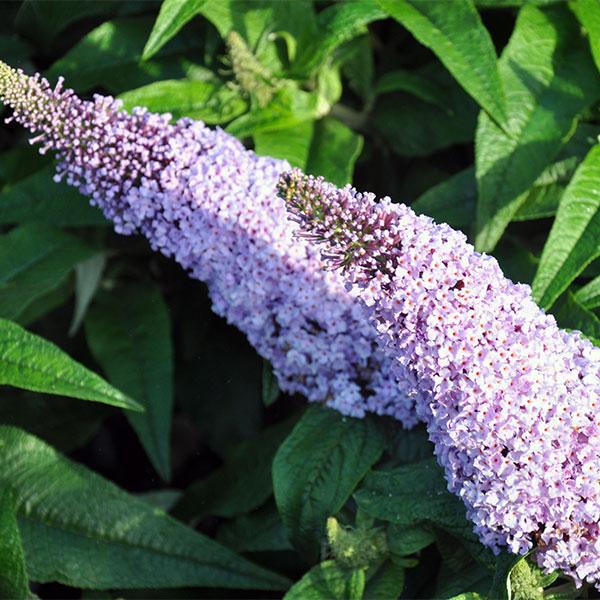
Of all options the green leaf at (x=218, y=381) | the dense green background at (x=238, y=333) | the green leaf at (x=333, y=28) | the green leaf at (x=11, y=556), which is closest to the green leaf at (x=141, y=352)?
the dense green background at (x=238, y=333)

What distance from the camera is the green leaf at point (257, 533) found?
272cm

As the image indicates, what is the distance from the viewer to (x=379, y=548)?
7.45 ft

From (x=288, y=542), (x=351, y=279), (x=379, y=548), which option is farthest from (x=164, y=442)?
(x=351, y=279)

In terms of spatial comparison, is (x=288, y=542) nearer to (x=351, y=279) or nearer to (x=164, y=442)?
(x=164, y=442)

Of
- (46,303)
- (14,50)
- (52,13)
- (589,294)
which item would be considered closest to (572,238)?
(589,294)

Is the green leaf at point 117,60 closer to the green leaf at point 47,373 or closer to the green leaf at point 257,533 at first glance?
the green leaf at point 47,373

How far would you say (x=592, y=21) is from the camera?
101 inches

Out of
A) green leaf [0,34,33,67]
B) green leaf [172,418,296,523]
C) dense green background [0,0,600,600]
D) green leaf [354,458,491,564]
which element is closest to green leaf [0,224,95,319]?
dense green background [0,0,600,600]

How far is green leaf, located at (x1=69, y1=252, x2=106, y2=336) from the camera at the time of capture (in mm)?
3119

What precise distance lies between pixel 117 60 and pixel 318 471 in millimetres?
1313

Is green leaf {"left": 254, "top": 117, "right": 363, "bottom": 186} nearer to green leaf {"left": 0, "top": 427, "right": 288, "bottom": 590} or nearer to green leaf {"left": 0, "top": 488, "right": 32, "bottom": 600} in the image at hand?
green leaf {"left": 0, "top": 427, "right": 288, "bottom": 590}

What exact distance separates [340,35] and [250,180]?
516 mm

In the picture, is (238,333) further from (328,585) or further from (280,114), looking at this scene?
(328,585)

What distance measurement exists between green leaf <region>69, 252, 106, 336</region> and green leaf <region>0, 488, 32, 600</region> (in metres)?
0.94
